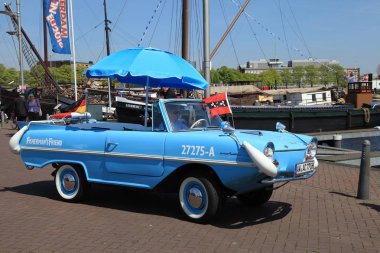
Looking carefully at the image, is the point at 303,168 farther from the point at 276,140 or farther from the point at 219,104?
the point at 219,104

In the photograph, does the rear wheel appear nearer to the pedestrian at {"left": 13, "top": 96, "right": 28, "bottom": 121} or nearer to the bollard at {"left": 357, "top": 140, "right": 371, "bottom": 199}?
the bollard at {"left": 357, "top": 140, "right": 371, "bottom": 199}

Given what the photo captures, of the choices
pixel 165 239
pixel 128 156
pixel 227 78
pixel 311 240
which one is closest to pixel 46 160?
pixel 128 156

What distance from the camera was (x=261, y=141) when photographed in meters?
5.20

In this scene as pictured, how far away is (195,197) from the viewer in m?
5.62

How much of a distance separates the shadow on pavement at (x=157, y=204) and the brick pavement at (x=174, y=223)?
0.01 metres

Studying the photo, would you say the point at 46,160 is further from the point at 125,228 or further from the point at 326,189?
Answer: the point at 326,189

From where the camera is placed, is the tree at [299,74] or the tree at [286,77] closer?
the tree at [299,74]

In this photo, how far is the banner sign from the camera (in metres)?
18.8

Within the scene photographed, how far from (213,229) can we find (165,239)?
28.5 inches

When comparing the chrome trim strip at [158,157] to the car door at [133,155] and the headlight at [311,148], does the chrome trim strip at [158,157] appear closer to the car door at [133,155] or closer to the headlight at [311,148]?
the car door at [133,155]

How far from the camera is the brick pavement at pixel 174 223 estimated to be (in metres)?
4.78

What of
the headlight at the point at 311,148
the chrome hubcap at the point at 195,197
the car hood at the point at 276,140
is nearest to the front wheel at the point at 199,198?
the chrome hubcap at the point at 195,197

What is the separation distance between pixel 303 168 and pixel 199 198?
1406mm

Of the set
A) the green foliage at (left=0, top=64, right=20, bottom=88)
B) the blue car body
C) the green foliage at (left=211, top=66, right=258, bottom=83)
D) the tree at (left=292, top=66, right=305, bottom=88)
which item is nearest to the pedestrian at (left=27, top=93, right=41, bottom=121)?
the blue car body
